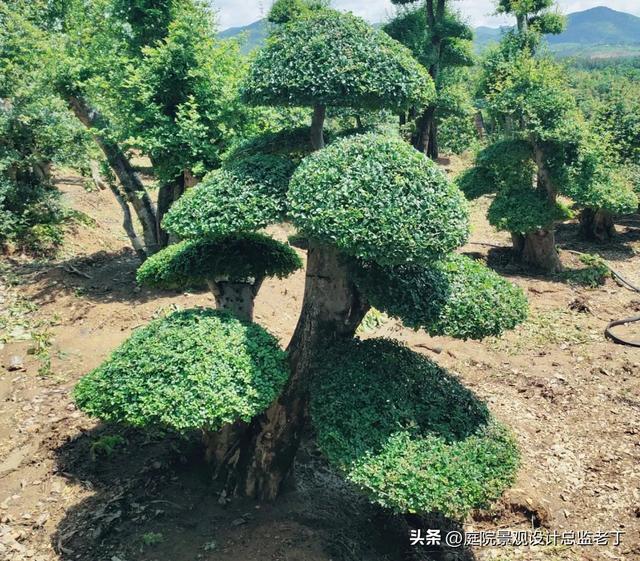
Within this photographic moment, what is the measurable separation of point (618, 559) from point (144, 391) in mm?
5345

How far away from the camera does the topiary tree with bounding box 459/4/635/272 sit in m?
12.6

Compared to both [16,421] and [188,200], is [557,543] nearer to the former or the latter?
[188,200]

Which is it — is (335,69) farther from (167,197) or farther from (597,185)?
(597,185)

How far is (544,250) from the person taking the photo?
14141 mm

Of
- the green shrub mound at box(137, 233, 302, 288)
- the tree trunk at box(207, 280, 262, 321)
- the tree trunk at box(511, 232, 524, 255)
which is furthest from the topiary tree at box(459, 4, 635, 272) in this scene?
the tree trunk at box(207, 280, 262, 321)

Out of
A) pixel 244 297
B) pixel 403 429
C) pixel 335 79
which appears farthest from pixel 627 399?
pixel 335 79

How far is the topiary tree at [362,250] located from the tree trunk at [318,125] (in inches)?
0.8

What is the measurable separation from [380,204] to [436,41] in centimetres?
1806

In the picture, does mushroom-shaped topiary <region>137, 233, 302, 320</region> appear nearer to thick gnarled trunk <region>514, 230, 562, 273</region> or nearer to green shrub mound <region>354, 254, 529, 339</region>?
green shrub mound <region>354, 254, 529, 339</region>

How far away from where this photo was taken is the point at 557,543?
6211 millimetres

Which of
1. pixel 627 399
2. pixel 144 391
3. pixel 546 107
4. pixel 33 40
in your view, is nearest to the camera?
pixel 144 391

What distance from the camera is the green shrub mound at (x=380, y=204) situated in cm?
416

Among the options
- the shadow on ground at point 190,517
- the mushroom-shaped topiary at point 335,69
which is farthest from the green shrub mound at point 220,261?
the shadow on ground at point 190,517

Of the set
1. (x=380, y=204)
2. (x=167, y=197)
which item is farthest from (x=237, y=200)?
(x=167, y=197)
